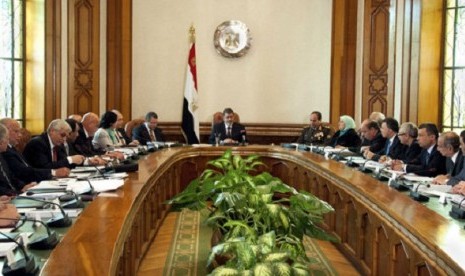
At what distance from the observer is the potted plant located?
2.53m

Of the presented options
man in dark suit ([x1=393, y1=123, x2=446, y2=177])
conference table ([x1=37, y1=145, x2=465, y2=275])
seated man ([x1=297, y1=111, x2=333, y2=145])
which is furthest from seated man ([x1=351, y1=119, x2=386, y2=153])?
man in dark suit ([x1=393, y1=123, x2=446, y2=177])

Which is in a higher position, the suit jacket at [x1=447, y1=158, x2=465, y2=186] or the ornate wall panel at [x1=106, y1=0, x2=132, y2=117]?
the ornate wall panel at [x1=106, y1=0, x2=132, y2=117]

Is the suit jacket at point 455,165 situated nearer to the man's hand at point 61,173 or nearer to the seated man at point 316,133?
the man's hand at point 61,173

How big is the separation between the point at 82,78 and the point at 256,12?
10.1 feet

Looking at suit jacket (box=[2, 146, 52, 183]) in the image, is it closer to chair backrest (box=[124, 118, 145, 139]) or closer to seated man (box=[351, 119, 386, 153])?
seated man (box=[351, 119, 386, 153])

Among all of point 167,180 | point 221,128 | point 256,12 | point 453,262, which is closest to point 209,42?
point 256,12

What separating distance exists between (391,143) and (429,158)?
120cm

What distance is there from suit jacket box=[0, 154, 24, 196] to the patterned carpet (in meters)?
1.25

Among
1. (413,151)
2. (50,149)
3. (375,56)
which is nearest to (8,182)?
(50,149)

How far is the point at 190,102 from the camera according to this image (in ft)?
32.2

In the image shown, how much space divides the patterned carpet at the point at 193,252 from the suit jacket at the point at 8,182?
125 cm

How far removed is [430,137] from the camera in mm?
5328

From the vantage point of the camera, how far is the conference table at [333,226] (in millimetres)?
2336

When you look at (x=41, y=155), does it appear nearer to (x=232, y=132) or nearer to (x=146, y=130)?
(x=146, y=130)
